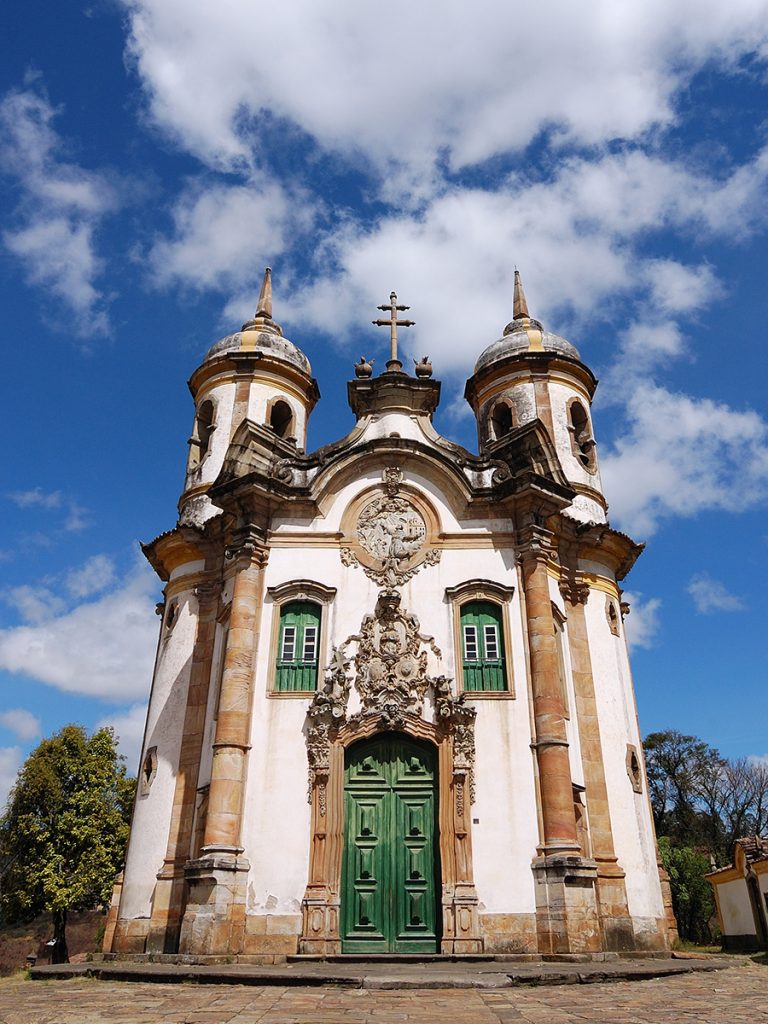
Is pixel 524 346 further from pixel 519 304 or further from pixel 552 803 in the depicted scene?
pixel 552 803

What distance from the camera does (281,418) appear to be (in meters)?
23.9

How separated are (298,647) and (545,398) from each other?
415 inches

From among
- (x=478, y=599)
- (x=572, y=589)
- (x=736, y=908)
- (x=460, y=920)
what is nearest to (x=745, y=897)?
(x=736, y=908)

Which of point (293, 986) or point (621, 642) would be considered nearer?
point (293, 986)

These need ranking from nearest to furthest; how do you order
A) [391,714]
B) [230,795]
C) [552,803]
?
[552,803]
[230,795]
[391,714]

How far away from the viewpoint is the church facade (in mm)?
14867

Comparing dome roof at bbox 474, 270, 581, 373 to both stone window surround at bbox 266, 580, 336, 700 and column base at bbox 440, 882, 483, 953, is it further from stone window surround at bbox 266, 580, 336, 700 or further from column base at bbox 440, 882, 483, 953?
column base at bbox 440, 882, 483, 953

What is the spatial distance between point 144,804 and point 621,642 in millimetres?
11861

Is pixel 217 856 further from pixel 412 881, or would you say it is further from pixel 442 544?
pixel 442 544

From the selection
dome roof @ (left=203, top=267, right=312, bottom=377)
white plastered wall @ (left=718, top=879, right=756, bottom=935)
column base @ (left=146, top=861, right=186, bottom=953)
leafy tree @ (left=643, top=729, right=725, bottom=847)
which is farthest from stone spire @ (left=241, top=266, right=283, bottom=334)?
leafy tree @ (left=643, top=729, right=725, bottom=847)

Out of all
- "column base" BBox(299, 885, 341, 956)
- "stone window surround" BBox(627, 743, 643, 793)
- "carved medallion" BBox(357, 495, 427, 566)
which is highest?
"carved medallion" BBox(357, 495, 427, 566)

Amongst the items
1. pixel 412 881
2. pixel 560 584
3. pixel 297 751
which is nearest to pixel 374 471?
pixel 560 584

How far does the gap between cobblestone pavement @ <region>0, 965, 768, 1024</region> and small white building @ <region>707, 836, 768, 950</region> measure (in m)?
15.3

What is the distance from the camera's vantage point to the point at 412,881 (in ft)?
49.9
